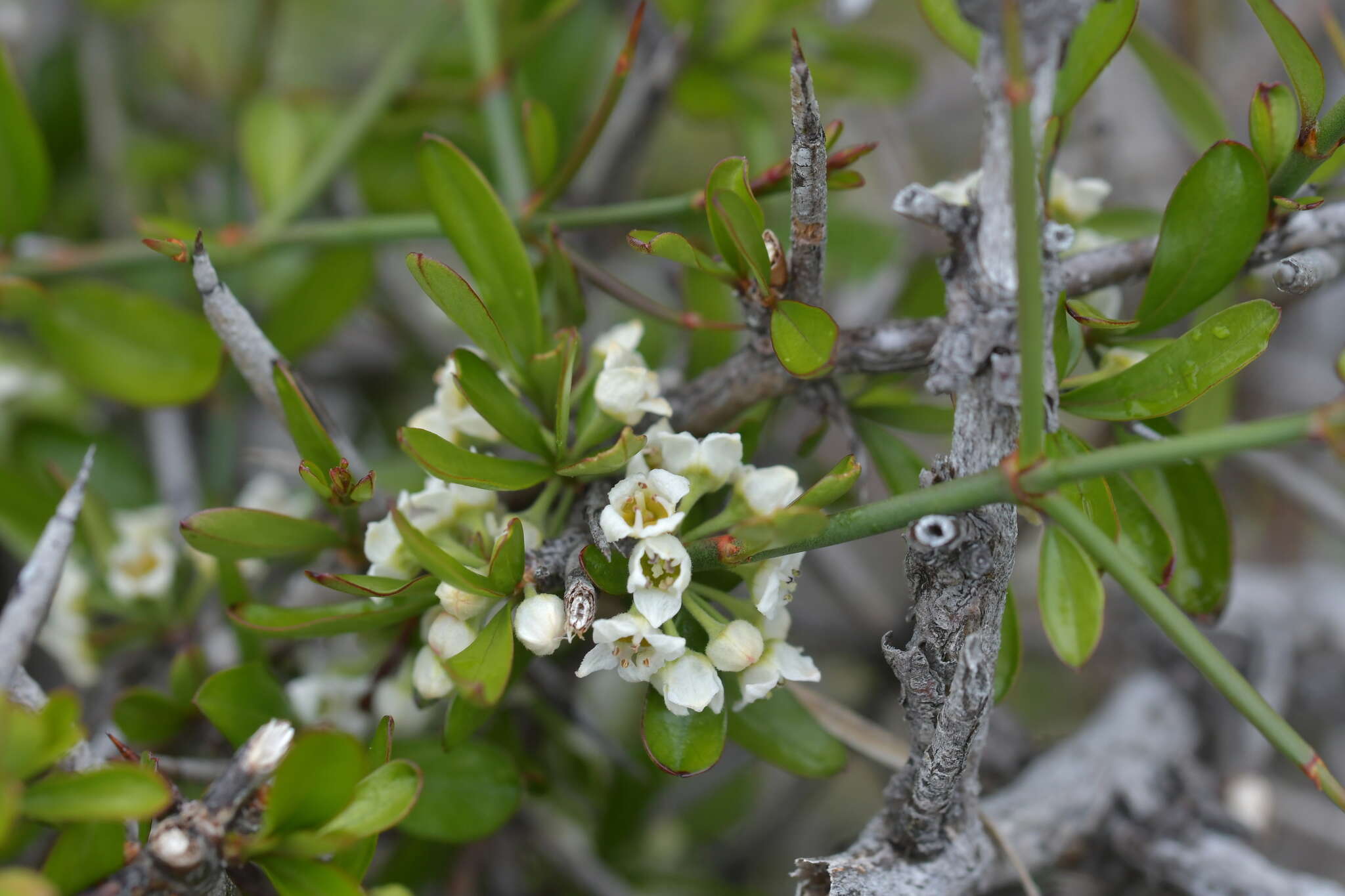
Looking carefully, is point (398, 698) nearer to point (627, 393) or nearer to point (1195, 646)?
point (627, 393)

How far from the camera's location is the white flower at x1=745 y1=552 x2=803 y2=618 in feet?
2.21

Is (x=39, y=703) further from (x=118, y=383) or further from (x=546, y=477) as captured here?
(x=118, y=383)

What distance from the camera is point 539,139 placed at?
Answer: 0.94 meters

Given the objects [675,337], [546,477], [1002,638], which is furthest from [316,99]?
[1002,638]

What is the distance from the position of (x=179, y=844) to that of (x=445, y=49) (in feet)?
4.38

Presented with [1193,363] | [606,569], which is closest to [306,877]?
[606,569]

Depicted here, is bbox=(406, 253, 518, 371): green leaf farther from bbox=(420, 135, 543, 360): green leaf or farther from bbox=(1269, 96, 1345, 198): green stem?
bbox=(1269, 96, 1345, 198): green stem

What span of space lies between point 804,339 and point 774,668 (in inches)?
9.5

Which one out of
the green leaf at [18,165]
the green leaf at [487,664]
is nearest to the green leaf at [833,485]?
the green leaf at [487,664]

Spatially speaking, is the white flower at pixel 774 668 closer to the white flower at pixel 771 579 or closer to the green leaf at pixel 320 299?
the white flower at pixel 771 579

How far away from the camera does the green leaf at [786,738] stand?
78 cm

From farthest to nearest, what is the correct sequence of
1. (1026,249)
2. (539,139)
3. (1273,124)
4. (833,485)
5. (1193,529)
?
(539,139)
(1193,529)
(1273,124)
(833,485)
(1026,249)

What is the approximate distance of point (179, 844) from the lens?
0.58 m

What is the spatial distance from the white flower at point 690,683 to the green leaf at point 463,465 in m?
0.17
